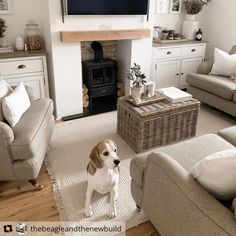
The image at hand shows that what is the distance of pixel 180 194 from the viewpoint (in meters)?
1.19

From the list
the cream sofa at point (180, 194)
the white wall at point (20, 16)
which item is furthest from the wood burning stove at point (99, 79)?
the cream sofa at point (180, 194)

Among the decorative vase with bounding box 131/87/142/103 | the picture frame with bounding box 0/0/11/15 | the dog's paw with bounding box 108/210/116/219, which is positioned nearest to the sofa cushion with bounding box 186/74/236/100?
the decorative vase with bounding box 131/87/142/103

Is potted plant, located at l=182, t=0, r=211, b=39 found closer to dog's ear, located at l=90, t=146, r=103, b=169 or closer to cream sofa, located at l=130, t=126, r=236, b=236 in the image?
cream sofa, located at l=130, t=126, r=236, b=236

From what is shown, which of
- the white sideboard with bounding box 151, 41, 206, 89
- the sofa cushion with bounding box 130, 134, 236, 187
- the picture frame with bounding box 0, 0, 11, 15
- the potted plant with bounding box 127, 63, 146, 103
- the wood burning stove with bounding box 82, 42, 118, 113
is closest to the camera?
the sofa cushion with bounding box 130, 134, 236, 187

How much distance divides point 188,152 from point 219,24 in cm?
334

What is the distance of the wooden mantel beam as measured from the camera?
2814mm

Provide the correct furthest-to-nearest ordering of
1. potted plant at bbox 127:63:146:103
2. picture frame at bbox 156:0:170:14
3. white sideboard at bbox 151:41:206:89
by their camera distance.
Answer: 1. picture frame at bbox 156:0:170:14
2. white sideboard at bbox 151:41:206:89
3. potted plant at bbox 127:63:146:103

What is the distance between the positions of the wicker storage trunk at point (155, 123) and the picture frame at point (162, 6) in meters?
2.12

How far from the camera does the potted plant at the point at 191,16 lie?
156 inches

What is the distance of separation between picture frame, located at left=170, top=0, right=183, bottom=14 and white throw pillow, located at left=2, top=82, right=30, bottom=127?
2.98 meters

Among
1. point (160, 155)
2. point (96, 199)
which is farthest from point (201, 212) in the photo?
point (96, 199)

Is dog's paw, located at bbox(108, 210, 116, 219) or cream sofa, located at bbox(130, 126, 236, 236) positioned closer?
cream sofa, located at bbox(130, 126, 236, 236)

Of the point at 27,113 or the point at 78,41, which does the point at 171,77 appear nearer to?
the point at 78,41

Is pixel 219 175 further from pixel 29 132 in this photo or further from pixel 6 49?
pixel 6 49
